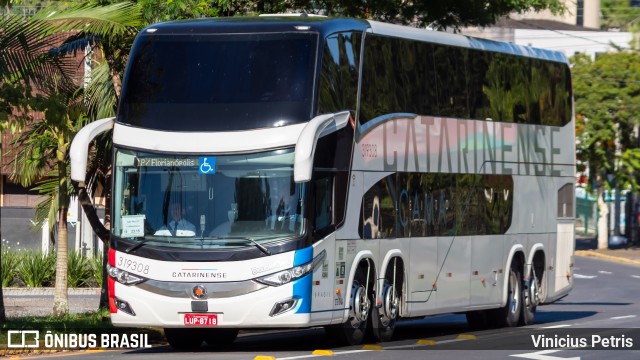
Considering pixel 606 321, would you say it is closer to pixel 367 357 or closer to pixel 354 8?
pixel 354 8

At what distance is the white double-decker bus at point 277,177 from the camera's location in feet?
54.1

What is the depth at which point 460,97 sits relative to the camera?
21391 millimetres

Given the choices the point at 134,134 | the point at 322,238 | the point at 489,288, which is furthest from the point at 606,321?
the point at 134,134

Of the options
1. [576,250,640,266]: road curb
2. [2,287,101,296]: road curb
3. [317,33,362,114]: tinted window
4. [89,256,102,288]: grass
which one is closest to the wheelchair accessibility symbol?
[317,33,362,114]: tinted window

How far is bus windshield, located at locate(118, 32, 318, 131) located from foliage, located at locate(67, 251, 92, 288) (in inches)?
604

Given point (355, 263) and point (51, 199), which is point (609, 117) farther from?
point (355, 263)

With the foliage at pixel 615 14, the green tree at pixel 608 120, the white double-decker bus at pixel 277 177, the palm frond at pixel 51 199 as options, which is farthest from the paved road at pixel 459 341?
the foliage at pixel 615 14

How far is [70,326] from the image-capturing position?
1917 centimetres

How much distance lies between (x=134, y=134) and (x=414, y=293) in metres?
4.92

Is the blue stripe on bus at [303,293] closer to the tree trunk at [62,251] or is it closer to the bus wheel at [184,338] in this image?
the bus wheel at [184,338]

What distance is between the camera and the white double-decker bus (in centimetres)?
1650

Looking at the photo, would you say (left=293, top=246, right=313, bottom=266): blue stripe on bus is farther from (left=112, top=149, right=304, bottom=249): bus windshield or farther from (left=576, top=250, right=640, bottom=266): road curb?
(left=576, top=250, right=640, bottom=266): road curb

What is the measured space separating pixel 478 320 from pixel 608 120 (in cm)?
3212

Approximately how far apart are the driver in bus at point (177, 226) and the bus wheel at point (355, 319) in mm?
2389
